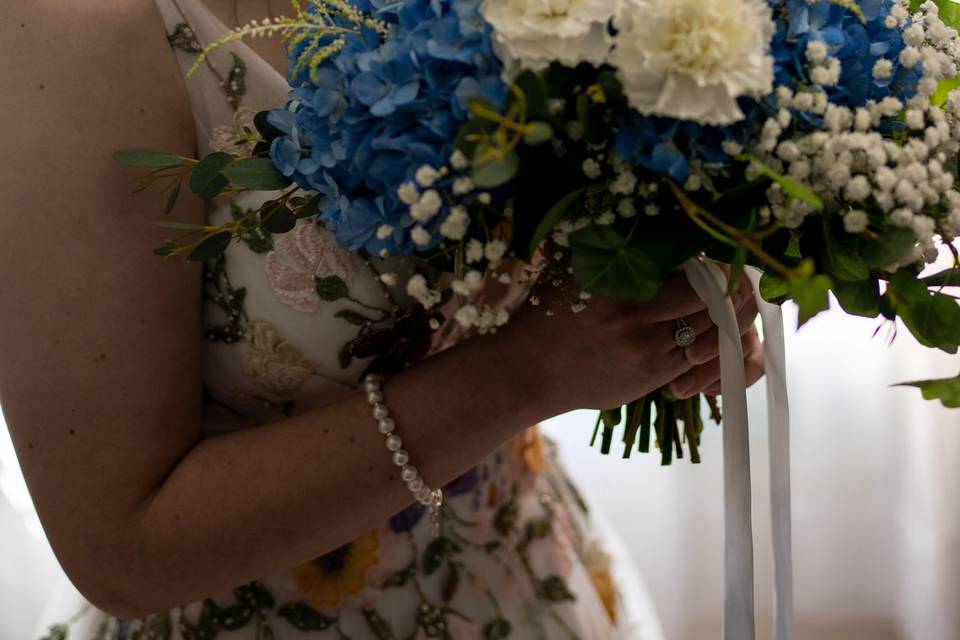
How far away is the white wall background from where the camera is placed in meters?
2.31

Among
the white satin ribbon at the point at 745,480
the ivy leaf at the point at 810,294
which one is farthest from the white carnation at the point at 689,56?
the white satin ribbon at the point at 745,480

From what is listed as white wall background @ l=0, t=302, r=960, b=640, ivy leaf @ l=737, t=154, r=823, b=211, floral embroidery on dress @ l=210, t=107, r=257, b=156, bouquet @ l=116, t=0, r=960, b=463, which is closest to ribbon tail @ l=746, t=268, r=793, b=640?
bouquet @ l=116, t=0, r=960, b=463

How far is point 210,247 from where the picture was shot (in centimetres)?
73

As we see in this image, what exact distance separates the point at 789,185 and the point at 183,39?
0.53 metres

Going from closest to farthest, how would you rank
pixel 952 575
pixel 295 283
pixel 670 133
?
pixel 670 133 < pixel 295 283 < pixel 952 575

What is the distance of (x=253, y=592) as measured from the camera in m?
0.96

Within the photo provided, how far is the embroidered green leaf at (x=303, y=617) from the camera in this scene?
956mm

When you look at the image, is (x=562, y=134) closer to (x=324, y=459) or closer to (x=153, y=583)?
(x=324, y=459)

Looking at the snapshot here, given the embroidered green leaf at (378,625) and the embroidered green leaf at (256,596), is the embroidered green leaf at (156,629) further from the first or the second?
the embroidered green leaf at (378,625)

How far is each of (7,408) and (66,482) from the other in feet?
0.24

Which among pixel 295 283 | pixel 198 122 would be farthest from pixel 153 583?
pixel 198 122

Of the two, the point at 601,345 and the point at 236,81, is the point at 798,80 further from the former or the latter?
the point at 236,81

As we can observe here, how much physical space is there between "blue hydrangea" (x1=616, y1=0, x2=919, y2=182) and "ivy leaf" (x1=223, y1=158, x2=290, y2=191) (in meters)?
0.28

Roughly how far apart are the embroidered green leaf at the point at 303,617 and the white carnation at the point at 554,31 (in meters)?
0.64
